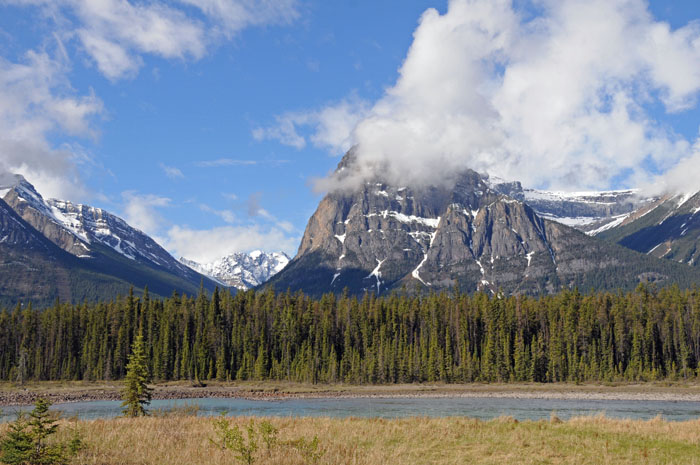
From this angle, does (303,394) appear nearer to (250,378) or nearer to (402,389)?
(402,389)

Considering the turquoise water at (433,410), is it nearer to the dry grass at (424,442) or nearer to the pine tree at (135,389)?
the pine tree at (135,389)

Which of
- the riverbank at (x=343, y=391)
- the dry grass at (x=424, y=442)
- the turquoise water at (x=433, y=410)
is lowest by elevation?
the riverbank at (x=343, y=391)

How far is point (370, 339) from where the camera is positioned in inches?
5492

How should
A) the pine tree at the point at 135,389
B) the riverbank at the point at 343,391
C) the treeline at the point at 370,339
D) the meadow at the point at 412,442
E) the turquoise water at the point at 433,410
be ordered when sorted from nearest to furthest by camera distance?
the meadow at the point at 412,442, the pine tree at the point at 135,389, the turquoise water at the point at 433,410, the riverbank at the point at 343,391, the treeline at the point at 370,339

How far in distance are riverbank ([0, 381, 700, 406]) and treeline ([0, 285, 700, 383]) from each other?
688 centimetres

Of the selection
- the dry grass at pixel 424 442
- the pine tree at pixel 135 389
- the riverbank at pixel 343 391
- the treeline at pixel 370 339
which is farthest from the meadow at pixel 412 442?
the treeline at pixel 370 339

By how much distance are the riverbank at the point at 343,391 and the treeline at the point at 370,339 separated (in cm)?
688

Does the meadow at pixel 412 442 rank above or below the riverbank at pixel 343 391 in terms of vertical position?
above

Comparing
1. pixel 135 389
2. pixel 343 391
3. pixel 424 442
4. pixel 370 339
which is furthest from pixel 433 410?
pixel 370 339

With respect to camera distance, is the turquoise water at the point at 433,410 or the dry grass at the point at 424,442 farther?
the turquoise water at the point at 433,410

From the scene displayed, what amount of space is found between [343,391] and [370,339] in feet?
103

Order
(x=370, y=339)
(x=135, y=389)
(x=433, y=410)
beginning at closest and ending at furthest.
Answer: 1. (x=135, y=389)
2. (x=433, y=410)
3. (x=370, y=339)

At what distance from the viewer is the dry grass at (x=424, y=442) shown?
20453 millimetres

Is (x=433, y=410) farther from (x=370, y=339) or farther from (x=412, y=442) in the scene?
(x=370, y=339)
